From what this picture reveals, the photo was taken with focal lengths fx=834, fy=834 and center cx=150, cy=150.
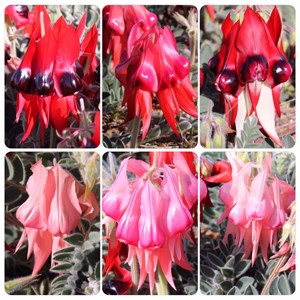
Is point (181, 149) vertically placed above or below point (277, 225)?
above

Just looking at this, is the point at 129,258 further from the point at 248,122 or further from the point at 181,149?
the point at 248,122

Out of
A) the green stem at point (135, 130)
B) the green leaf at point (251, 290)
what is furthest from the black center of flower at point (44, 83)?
the green leaf at point (251, 290)

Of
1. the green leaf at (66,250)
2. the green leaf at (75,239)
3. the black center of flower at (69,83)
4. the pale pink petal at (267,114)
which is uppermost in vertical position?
the black center of flower at (69,83)

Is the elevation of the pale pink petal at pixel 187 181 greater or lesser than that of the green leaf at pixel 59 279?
greater

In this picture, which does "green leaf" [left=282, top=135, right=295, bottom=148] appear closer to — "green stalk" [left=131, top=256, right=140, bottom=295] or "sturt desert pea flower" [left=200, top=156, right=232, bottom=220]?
"sturt desert pea flower" [left=200, top=156, right=232, bottom=220]

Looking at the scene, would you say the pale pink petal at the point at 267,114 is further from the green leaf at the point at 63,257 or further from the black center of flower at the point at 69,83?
the green leaf at the point at 63,257

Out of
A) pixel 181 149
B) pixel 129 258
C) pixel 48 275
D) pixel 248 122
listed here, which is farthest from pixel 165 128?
pixel 48 275
